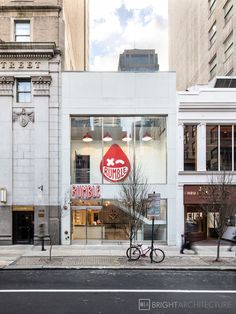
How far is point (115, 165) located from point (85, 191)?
101 inches

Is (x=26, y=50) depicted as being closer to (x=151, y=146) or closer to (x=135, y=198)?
(x=151, y=146)

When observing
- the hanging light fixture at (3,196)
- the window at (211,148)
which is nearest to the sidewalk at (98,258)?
the hanging light fixture at (3,196)

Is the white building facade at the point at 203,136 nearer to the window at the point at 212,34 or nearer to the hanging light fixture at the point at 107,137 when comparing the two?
the hanging light fixture at the point at 107,137

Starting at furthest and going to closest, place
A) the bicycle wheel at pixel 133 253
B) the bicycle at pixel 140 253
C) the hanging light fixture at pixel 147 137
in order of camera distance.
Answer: the hanging light fixture at pixel 147 137
the bicycle wheel at pixel 133 253
the bicycle at pixel 140 253

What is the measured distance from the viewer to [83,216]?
27.2 meters

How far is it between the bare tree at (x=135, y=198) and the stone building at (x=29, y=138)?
4736 millimetres

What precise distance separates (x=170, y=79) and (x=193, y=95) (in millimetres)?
1814

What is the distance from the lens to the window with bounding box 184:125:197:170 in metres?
27.6

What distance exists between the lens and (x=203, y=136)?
27.5m

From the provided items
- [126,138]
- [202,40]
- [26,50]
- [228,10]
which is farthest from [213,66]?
[26,50]

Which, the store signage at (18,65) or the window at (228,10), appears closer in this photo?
the store signage at (18,65)

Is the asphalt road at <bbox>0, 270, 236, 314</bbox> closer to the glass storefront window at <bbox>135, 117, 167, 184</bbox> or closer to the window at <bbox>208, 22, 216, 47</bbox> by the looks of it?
the glass storefront window at <bbox>135, 117, 167, 184</bbox>

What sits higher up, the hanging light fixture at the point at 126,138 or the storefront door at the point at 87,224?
the hanging light fixture at the point at 126,138

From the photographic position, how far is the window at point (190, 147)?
27.6 meters
